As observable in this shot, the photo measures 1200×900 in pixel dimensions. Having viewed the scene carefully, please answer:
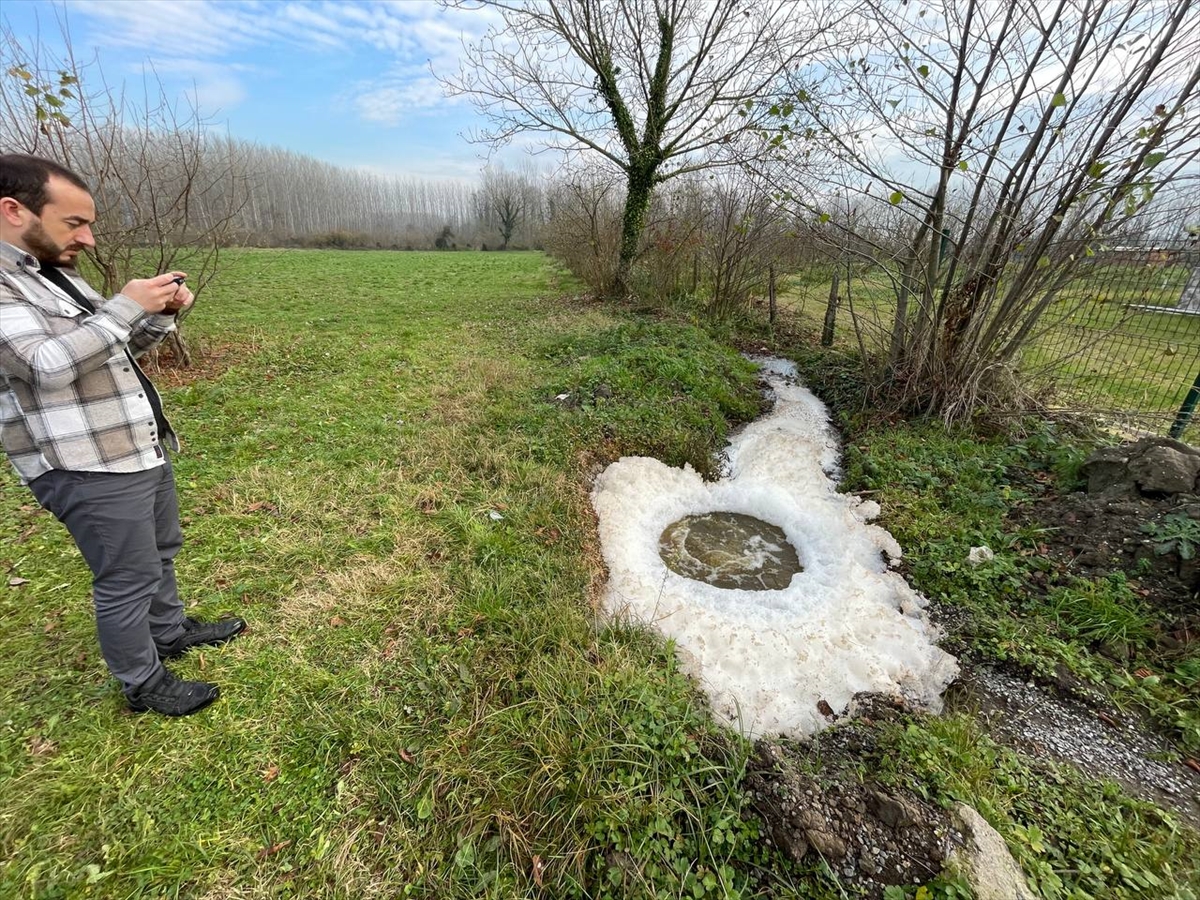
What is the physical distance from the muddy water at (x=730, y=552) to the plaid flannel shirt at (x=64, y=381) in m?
2.97

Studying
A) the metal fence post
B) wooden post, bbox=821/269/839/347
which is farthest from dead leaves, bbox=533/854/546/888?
wooden post, bbox=821/269/839/347

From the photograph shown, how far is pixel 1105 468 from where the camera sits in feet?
11.8

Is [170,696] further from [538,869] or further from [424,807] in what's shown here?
[538,869]

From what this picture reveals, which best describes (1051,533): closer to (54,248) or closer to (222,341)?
(54,248)

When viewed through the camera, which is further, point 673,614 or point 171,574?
point 673,614

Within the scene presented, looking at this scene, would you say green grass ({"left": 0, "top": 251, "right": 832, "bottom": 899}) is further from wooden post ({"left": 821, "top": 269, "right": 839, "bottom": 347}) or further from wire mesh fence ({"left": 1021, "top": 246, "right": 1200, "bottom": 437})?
wooden post ({"left": 821, "top": 269, "right": 839, "bottom": 347})

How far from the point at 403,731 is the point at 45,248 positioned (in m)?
2.15

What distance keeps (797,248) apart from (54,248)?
9136 millimetres

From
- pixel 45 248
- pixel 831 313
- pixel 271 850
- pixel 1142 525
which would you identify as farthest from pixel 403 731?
pixel 831 313

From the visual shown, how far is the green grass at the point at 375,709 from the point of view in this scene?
168 cm

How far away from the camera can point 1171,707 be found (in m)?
2.33

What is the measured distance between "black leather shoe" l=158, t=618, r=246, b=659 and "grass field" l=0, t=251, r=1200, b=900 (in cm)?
8

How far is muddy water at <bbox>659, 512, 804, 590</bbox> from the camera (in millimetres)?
3432

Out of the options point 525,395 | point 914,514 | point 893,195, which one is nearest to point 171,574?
point 525,395
